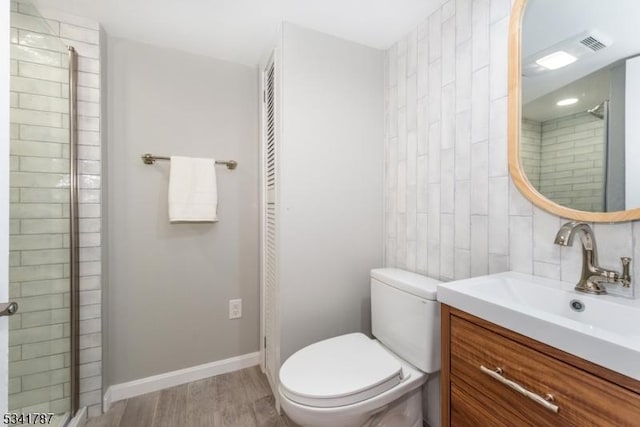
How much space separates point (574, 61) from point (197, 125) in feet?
6.02

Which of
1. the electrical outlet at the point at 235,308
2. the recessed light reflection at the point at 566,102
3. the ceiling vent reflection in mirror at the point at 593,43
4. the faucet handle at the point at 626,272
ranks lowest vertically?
the electrical outlet at the point at 235,308

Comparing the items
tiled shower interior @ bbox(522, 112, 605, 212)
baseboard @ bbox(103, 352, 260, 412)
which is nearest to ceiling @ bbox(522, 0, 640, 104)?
tiled shower interior @ bbox(522, 112, 605, 212)

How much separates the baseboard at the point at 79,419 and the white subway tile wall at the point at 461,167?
1.76m

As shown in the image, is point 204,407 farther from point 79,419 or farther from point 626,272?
point 626,272

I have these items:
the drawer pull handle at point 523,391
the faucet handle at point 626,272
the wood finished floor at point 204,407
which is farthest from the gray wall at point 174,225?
the faucet handle at point 626,272

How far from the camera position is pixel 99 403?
4.80 feet

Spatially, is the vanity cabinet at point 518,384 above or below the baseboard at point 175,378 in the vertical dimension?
above

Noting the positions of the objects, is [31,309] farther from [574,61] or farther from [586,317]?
[574,61]

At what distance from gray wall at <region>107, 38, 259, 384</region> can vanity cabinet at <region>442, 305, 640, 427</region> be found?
1389 millimetres

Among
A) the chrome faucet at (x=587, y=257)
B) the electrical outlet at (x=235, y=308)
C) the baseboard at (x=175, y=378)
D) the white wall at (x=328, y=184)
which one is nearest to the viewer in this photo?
the chrome faucet at (x=587, y=257)

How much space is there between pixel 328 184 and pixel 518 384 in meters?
1.12

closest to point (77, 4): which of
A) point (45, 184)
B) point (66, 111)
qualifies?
point (66, 111)

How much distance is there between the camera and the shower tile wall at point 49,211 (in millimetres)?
1068

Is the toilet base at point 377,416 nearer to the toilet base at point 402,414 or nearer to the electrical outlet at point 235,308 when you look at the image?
the toilet base at point 402,414
